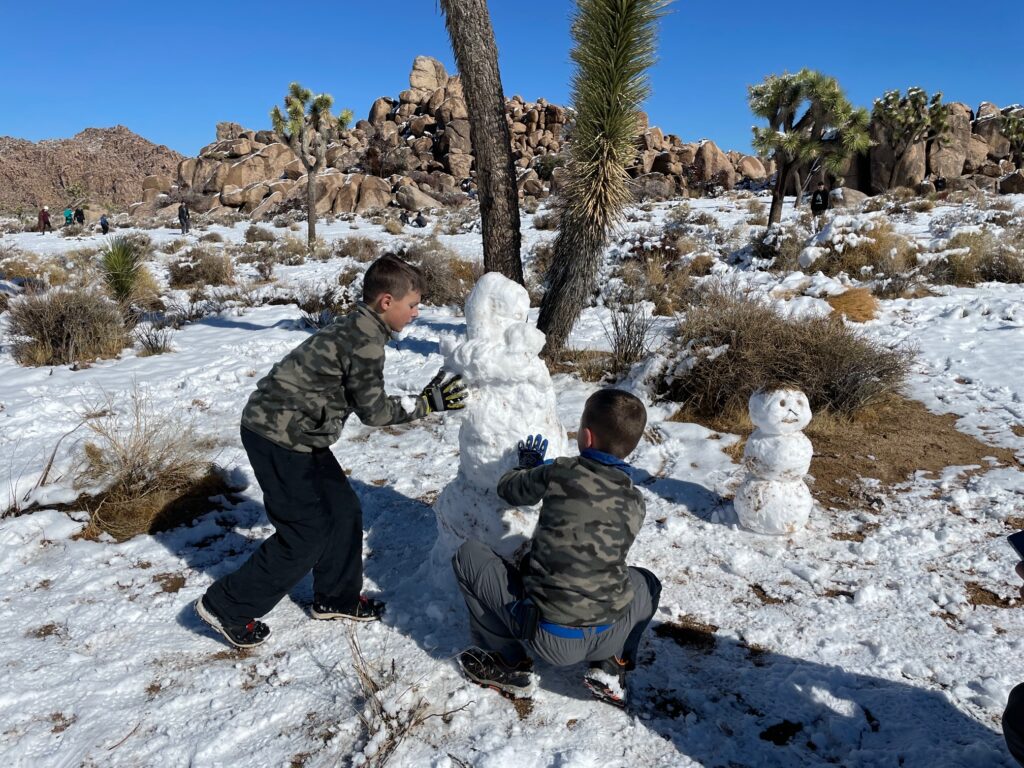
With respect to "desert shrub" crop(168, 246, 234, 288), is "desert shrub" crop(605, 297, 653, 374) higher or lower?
lower

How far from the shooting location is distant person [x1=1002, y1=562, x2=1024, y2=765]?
1646 mm

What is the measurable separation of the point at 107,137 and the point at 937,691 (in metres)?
103

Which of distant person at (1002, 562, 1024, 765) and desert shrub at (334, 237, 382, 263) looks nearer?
distant person at (1002, 562, 1024, 765)

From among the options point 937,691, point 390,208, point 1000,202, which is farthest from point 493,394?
point 390,208

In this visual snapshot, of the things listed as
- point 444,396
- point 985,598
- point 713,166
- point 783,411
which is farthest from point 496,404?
point 713,166

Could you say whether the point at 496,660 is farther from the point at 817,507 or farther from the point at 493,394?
the point at 817,507

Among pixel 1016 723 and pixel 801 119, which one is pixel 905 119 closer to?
pixel 801 119

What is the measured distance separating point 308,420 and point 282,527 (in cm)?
45

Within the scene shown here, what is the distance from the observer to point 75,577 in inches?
119

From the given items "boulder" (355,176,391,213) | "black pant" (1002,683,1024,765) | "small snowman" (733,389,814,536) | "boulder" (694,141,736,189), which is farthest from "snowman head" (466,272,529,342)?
"boulder" (694,141,736,189)

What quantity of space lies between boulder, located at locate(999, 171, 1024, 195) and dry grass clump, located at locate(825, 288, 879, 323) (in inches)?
1087

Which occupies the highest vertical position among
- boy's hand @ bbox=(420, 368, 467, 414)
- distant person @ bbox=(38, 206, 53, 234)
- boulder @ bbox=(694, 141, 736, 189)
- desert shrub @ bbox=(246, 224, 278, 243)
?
boulder @ bbox=(694, 141, 736, 189)

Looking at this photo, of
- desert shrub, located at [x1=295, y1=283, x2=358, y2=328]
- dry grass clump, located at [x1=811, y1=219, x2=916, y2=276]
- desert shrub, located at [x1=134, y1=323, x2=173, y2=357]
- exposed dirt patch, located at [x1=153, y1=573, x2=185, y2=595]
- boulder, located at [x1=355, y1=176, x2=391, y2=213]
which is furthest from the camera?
boulder, located at [x1=355, y1=176, x2=391, y2=213]

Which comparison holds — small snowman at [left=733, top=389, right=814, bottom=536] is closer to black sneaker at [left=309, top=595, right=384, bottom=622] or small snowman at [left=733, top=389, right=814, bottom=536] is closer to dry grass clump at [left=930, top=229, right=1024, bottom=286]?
black sneaker at [left=309, top=595, right=384, bottom=622]
